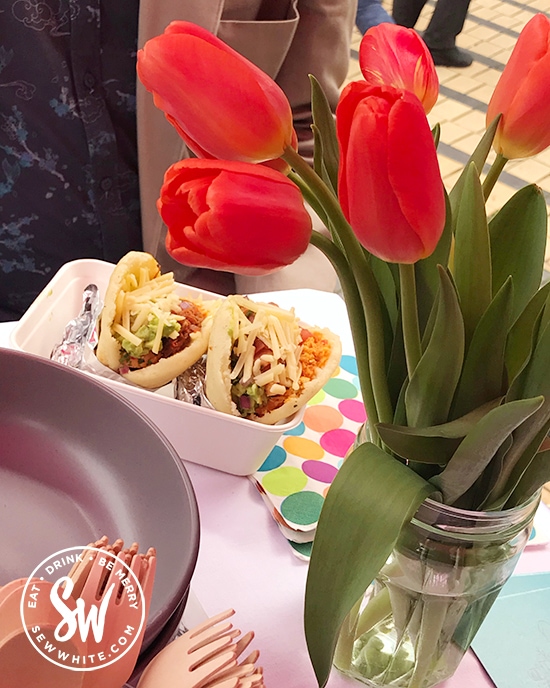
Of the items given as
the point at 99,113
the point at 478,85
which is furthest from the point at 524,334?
the point at 478,85

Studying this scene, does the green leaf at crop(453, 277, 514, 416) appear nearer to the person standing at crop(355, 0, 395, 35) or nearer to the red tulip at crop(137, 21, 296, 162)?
the red tulip at crop(137, 21, 296, 162)

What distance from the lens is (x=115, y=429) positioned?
20.6 inches

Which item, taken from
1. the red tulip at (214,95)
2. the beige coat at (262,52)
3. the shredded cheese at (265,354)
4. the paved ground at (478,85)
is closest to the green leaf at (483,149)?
the red tulip at (214,95)

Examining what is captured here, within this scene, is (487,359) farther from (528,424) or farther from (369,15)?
(369,15)

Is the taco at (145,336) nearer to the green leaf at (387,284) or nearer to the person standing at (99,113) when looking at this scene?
the green leaf at (387,284)

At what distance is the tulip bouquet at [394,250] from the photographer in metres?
0.29

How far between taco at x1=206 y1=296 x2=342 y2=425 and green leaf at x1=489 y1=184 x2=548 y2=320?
0.23 metres

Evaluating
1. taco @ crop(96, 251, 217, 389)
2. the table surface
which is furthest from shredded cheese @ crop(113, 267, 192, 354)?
the table surface

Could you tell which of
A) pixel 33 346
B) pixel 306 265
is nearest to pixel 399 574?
pixel 33 346

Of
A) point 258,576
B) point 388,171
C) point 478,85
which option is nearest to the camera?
point 388,171

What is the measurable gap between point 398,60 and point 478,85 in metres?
2.91

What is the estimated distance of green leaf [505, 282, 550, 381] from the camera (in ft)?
1.28

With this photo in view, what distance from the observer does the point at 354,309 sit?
397 millimetres

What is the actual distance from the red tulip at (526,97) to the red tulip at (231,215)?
0.12m
